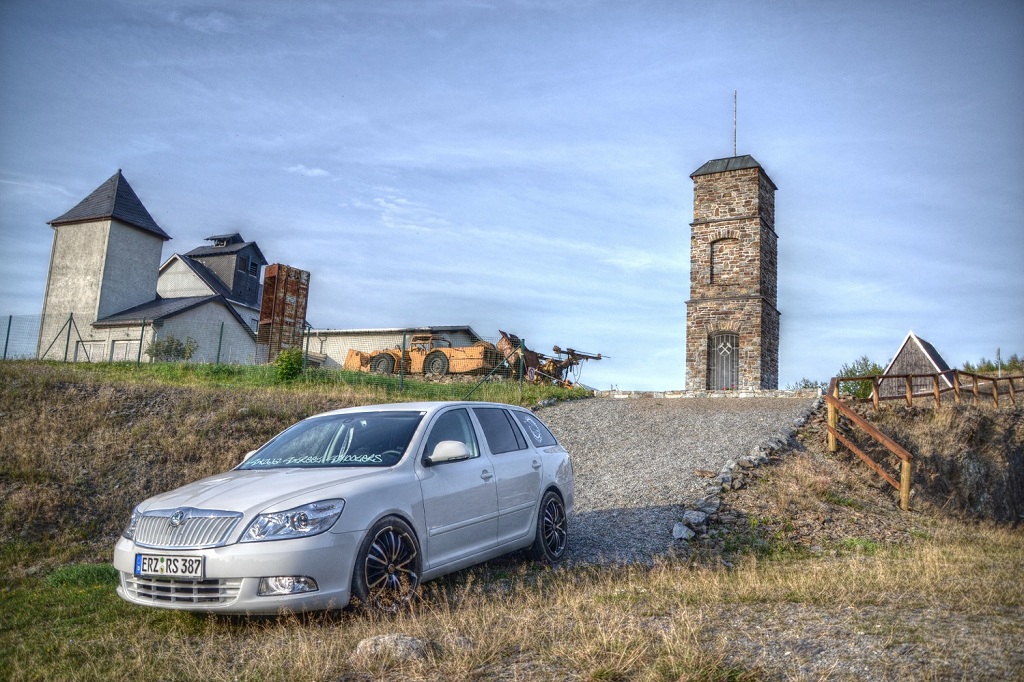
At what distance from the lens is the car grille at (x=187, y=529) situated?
5254 millimetres

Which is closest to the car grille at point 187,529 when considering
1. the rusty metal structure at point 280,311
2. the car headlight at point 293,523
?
the car headlight at point 293,523

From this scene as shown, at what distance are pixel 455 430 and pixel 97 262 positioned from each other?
1504 inches

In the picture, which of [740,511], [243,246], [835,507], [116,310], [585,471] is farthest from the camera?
[243,246]

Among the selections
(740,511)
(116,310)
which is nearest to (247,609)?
(740,511)

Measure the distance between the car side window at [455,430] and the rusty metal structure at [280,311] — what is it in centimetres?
2554

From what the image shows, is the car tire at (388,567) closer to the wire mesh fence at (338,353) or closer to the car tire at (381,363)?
the wire mesh fence at (338,353)

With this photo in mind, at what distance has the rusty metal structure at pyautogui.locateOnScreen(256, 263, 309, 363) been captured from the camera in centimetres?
3173

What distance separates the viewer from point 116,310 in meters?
39.4

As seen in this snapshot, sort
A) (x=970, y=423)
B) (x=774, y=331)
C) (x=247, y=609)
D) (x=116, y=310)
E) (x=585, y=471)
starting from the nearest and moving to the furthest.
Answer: (x=247, y=609) → (x=585, y=471) → (x=970, y=423) → (x=774, y=331) → (x=116, y=310)

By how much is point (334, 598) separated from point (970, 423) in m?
19.2

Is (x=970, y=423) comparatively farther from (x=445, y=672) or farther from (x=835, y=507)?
(x=445, y=672)

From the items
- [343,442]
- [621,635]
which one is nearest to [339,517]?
[343,442]

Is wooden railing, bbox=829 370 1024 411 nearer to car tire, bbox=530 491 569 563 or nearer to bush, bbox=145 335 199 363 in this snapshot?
car tire, bbox=530 491 569 563

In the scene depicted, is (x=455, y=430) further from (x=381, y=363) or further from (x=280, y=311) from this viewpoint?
(x=280, y=311)
